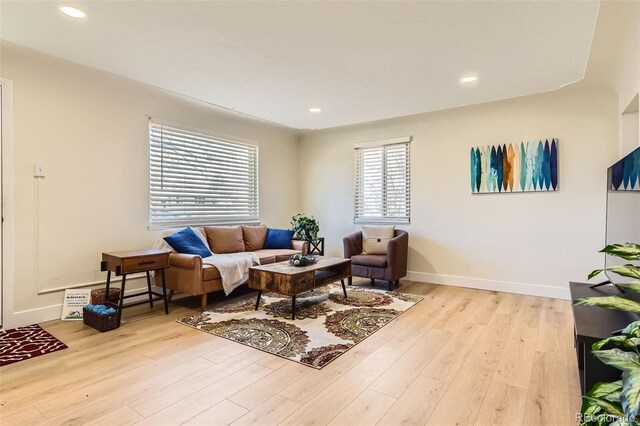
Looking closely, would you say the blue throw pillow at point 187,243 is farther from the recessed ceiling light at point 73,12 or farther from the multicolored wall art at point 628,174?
the multicolored wall art at point 628,174

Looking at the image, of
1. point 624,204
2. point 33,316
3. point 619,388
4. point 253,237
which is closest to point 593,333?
point 619,388

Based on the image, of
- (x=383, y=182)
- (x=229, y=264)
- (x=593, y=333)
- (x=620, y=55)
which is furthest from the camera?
(x=383, y=182)

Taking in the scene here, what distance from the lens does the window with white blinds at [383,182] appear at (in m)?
5.22

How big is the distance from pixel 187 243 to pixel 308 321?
65.7 inches

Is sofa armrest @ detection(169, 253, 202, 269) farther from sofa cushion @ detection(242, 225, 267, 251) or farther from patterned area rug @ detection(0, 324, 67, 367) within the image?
sofa cushion @ detection(242, 225, 267, 251)

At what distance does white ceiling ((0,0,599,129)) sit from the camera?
2.29m

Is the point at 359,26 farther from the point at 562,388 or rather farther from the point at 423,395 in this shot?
the point at 562,388

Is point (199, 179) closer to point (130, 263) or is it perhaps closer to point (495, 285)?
point (130, 263)

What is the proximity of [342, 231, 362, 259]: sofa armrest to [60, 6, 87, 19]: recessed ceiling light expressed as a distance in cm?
371

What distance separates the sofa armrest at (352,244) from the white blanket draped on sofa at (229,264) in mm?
1367

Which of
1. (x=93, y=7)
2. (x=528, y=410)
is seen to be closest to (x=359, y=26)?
(x=93, y=7)

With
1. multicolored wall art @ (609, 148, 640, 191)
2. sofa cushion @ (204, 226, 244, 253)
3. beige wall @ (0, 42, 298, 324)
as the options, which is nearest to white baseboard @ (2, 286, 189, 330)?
beige wall @ (0, 42, 298, 324)

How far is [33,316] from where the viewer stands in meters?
3.11

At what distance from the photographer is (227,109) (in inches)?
183
